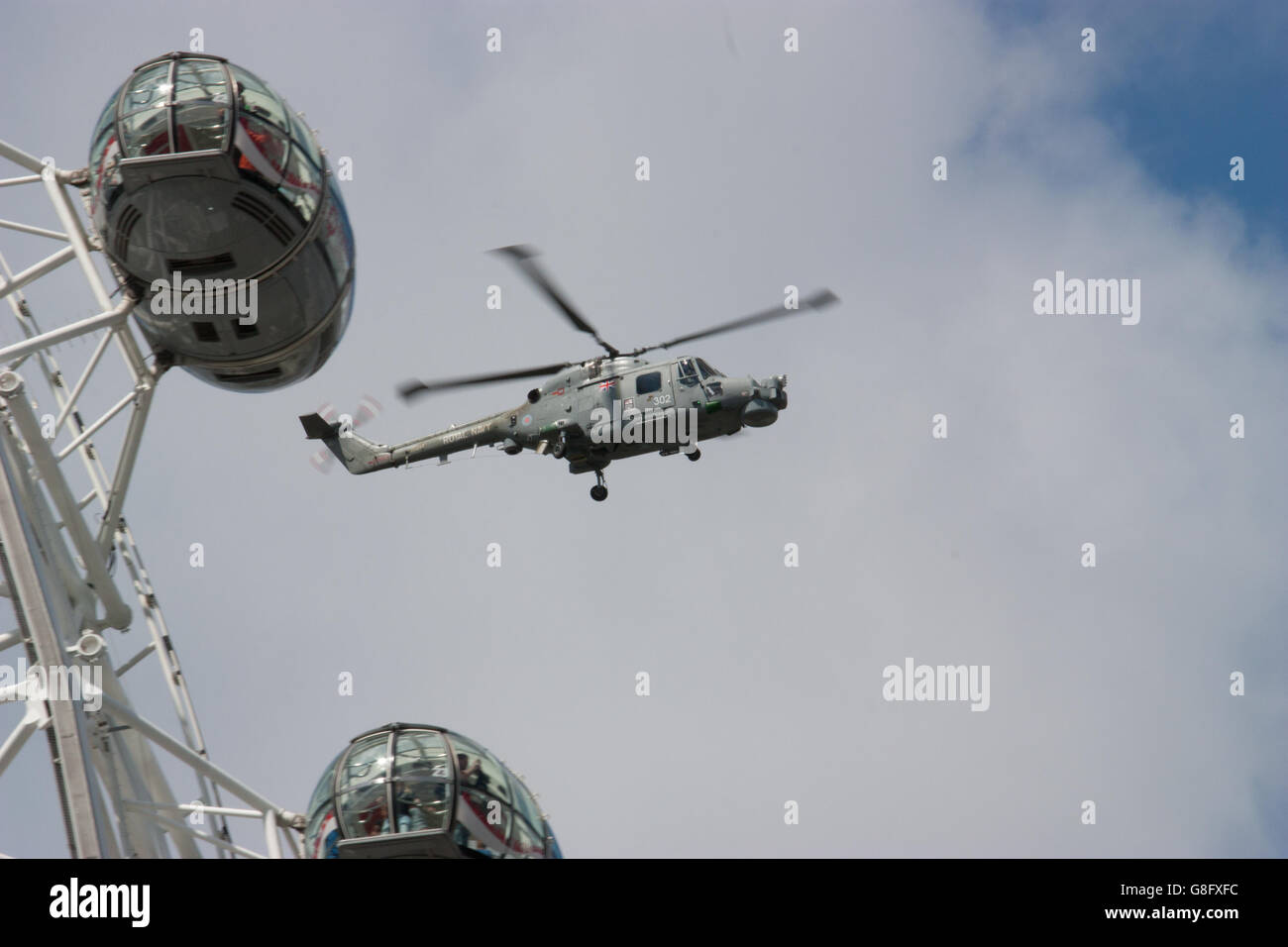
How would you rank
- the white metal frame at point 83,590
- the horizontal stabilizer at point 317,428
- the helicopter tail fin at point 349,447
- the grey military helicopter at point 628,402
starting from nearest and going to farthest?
1. the white metal frame at point 83,590
2. the grey military helicopter at point 628,402
3. the helicopter tail fin at point 349,447
4. the horizontal stabilizer at point 317,428

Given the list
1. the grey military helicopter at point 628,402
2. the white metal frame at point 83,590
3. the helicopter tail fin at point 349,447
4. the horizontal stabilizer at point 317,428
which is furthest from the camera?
the horizontal stabilizer at point 317,428

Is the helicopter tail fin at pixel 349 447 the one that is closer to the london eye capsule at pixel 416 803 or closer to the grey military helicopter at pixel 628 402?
the grey military helicopter at pixel 628 402

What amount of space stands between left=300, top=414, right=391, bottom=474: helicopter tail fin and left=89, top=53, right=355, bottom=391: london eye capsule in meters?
15.3

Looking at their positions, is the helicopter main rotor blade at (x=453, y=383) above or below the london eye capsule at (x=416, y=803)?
above

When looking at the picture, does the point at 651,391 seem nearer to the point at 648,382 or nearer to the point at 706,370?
the point at 648,382

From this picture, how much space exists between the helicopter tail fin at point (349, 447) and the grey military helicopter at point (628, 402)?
5096 mm

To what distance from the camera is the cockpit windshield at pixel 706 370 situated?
31250 millimetres

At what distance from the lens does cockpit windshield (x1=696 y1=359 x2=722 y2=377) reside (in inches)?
1230

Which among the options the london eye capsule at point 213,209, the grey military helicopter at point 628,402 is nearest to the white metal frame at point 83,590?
the london eye capsule at point 213,209

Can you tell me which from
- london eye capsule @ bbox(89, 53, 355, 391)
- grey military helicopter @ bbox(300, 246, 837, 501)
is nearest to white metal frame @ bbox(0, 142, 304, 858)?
london eye capsule @ bbox(89, 53, 355, 391)
